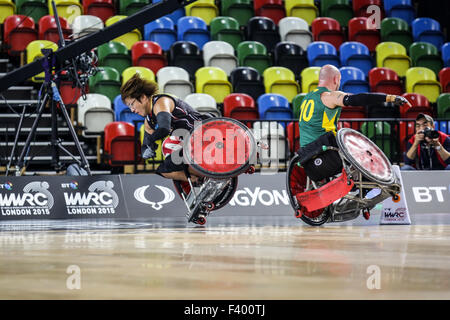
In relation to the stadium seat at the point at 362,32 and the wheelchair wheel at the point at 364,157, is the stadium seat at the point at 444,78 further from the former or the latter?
the wheelchair wheel at the point at 364,157

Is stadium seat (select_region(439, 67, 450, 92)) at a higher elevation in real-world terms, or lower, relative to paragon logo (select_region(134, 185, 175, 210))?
higher

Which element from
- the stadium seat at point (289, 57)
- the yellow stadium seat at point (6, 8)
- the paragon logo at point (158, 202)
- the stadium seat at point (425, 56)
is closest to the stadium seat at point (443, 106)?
the stadium seat at point (425, 56)

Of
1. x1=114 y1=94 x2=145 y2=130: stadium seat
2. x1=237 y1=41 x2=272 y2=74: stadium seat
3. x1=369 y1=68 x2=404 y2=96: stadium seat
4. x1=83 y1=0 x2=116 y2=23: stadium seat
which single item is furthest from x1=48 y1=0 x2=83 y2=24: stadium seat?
x1=369 y1=68 x2=404 y2=96: stadium seat

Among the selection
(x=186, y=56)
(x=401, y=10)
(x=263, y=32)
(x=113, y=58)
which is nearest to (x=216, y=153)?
(x=186, y=56)

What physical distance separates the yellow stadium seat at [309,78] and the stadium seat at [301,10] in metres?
2.26

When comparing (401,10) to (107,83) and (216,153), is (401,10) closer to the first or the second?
(107,83)

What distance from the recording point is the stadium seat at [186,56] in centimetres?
1080

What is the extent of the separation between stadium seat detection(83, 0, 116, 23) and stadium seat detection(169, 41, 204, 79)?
1629mm

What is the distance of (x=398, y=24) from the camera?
12.4 metres

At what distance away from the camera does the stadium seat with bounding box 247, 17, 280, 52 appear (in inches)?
468

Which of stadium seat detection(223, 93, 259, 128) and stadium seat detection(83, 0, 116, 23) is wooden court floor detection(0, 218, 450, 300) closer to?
stadium seat detection(223, 93, 259, 128)

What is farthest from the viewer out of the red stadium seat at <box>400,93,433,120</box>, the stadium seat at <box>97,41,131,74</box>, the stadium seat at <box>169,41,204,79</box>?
the stadium seat at <box>169,41,204,79</box>
